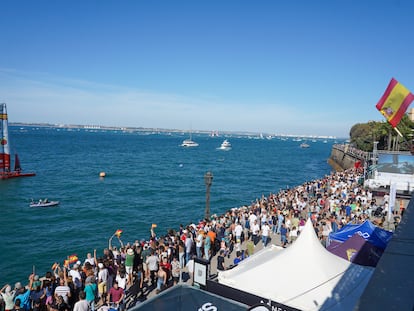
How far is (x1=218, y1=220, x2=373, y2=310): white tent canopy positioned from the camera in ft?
23.0

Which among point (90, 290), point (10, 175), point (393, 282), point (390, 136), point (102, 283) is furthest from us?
point (10, 175)

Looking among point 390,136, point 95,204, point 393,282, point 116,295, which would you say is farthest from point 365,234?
point 390,136

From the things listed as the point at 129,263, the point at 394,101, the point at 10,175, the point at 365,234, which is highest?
the point at 394,101

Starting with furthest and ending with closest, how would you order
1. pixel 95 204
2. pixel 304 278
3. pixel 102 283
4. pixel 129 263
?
pixel 95 204
pixel 129 263
pixel 102 283
pixel 304 278

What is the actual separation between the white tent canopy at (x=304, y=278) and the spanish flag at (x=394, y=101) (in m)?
13.6

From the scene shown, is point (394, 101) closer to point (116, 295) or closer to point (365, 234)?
point (365, 234)

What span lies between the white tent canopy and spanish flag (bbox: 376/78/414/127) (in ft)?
44.7

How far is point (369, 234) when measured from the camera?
1042 cm

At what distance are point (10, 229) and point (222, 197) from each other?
21.3 metres

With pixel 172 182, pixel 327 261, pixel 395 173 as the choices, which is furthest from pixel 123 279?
pixel 172 182

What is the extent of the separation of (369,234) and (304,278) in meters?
4.07

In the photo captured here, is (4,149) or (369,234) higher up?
(369,234)

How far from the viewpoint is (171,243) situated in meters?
12.4

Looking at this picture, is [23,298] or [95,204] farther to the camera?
[95,204]
